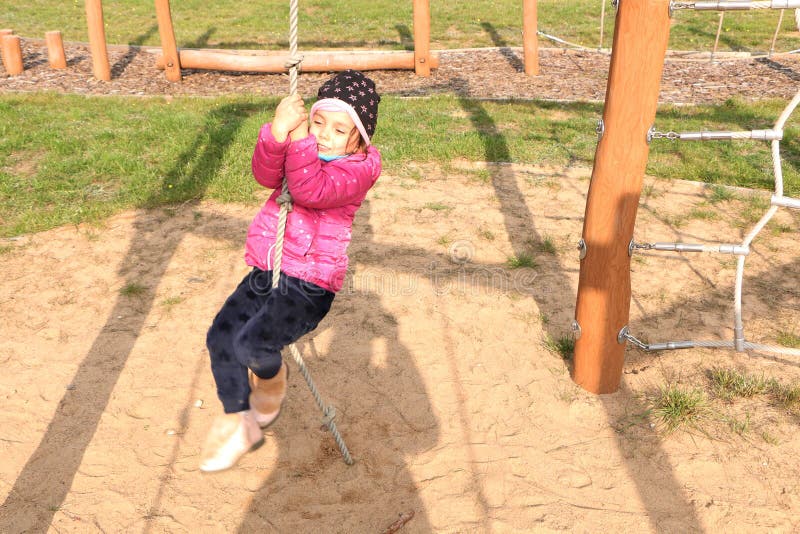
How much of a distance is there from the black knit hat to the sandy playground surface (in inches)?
66.1

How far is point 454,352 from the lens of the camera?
4.43 meters

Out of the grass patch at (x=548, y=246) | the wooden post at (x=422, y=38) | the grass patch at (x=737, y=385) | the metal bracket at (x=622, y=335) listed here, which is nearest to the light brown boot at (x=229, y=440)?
the metal bracket at (x=622, y=335)

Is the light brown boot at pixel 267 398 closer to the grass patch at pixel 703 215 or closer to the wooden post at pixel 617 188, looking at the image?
the wooden post at pixel 617 188

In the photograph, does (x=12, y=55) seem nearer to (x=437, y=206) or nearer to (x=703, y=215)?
(x=437, y=206)

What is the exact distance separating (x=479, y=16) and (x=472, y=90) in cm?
590

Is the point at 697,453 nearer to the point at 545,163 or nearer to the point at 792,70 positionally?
the point at 545,163

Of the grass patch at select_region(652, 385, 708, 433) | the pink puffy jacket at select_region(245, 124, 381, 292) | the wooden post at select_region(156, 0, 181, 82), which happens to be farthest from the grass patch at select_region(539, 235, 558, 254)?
the wooden post at select_region(156, 0, 181, 82)

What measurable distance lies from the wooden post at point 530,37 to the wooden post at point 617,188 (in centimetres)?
731

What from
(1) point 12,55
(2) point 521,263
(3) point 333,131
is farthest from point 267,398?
(1) point 12,55

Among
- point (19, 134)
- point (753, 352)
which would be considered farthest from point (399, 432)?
point (19, 134)

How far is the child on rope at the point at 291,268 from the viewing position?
→ 2873 mm

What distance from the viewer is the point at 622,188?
3.64 m

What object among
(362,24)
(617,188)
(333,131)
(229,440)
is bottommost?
(362,24)

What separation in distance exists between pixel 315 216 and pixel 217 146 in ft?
15.7
